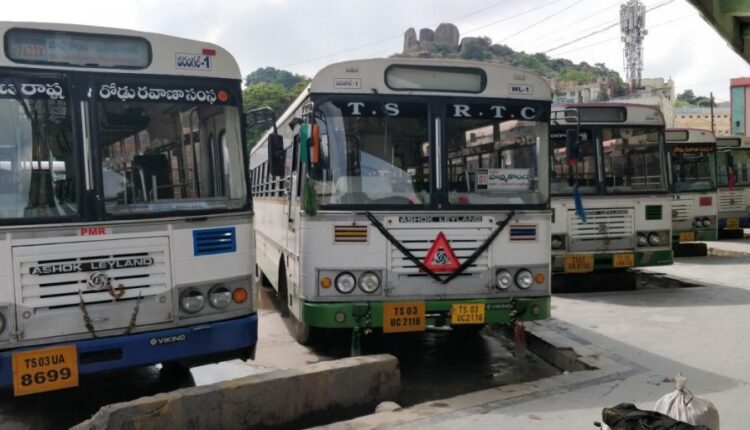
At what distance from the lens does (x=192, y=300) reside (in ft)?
17.9

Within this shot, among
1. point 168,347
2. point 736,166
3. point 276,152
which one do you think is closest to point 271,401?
point 168,347

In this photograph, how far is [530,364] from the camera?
7461 mm

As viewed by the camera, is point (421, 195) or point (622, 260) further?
point (622, 260)

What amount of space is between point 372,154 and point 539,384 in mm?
2571

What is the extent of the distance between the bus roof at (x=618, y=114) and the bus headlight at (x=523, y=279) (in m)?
4.35

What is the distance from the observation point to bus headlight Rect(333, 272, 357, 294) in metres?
6.57

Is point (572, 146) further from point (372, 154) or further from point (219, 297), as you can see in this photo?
point (219, 297)

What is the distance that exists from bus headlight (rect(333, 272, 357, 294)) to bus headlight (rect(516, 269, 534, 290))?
5.33 feet

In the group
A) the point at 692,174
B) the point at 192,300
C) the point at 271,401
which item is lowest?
the point at 271,401

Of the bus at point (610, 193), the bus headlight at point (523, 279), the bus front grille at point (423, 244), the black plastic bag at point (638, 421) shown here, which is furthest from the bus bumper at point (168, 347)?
the bus at point (610, 193)

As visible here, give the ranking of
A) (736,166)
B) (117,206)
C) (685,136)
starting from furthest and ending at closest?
1. (736,166)
2. (685,136)
3. (117,206)

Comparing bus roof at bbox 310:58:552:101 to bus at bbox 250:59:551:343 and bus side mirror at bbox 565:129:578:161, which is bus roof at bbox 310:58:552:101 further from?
bus side mirror at bbox 565:129:578:161

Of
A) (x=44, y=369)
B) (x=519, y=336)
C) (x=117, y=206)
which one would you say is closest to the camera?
(x=44, y=369)

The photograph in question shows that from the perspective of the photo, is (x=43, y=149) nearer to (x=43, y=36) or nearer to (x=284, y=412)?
(x=43, y=36)
